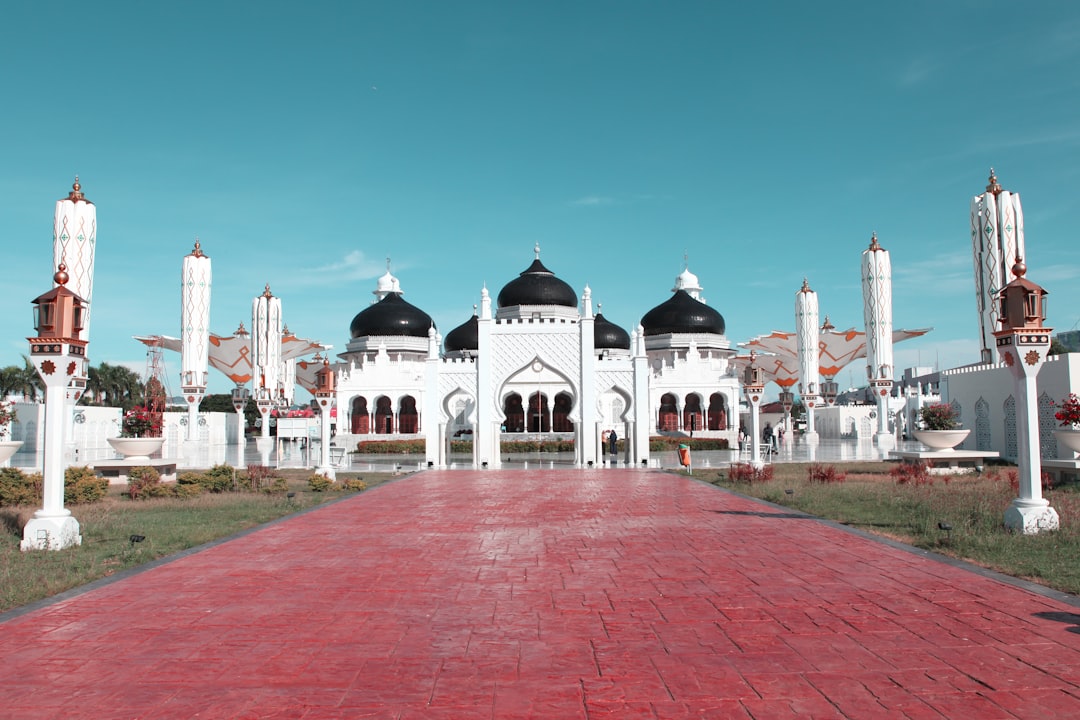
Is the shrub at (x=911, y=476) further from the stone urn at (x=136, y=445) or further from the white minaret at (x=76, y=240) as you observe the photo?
the white minaret at (x=76, y=240)

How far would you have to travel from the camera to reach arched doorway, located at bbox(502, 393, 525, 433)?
1737 inches

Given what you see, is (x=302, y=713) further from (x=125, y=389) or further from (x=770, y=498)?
(x=125, y=389)

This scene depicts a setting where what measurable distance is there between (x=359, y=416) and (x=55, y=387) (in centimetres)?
3707

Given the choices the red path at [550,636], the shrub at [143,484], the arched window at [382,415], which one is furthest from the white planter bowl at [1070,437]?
the arched window at [382,415]

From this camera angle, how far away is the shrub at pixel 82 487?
12320mm

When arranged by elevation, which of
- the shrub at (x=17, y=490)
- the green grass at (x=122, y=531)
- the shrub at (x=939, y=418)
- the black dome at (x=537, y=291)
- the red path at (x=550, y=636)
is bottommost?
the red path at (x=550, y=636)

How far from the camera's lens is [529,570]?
6.88 meters

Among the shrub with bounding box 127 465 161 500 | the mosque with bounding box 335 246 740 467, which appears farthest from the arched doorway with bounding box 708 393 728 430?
the shrub with bounding box 127 465 161 500

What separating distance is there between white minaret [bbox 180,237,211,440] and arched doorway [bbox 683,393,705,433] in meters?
Answer: 26.5

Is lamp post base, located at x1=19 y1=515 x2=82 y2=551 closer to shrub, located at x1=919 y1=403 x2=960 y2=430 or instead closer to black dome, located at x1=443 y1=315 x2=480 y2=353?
shrub, located at x1=919 y1=403 x2=960 y2=430

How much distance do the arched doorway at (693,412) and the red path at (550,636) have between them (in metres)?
36.5

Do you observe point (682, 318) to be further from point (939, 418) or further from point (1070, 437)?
point (1070, 437)

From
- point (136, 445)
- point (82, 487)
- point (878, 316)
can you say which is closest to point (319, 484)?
point (82, 487)

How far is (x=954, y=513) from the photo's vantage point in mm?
9742
